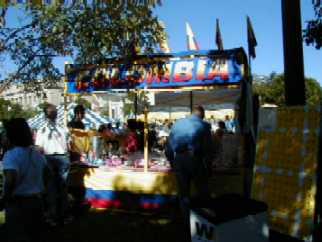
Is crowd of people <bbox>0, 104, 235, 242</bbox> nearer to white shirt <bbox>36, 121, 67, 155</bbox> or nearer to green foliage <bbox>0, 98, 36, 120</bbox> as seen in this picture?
white shirt <bbox>36, 121, 67, 155</bbox>

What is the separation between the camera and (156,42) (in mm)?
7008

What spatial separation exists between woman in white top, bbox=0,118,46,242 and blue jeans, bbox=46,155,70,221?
2.43m

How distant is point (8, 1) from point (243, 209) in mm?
3283

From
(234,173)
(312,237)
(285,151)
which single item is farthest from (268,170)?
(234,173)

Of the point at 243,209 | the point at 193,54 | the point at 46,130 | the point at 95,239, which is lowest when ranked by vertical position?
the point at 95,239

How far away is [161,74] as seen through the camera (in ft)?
23.2

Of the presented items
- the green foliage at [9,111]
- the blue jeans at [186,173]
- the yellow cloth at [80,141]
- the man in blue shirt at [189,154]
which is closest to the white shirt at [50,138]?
the man in blue shirt at [189,154]

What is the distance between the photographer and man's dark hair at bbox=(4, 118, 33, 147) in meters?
3.30

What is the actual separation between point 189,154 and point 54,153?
2009mm

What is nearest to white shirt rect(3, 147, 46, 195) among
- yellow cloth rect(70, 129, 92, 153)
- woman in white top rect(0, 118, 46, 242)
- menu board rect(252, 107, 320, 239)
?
woman in white top rect(0, 118, 46, 242)

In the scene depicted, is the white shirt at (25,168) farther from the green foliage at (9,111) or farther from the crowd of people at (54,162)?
the green foliage at (9,111)

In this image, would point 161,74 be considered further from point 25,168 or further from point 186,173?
point 25,168

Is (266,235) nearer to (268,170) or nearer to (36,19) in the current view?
(268,170)

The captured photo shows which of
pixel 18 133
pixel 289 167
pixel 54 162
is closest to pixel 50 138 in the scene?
pixel 54 162
